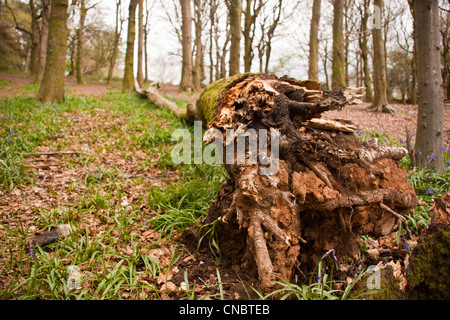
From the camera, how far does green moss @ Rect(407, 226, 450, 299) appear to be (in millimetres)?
1652

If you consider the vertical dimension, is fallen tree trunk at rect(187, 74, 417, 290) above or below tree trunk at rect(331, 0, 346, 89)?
below

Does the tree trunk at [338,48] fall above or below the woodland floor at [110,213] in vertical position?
above

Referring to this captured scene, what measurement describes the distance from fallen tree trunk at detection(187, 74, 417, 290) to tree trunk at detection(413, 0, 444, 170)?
2.22 meters

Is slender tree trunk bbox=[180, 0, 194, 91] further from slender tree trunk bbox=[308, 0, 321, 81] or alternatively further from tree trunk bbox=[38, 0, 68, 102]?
tree trunk bbox=[38, 0, 68, 102]

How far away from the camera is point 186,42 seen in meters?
12.9

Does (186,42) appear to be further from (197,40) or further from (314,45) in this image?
(197,40)

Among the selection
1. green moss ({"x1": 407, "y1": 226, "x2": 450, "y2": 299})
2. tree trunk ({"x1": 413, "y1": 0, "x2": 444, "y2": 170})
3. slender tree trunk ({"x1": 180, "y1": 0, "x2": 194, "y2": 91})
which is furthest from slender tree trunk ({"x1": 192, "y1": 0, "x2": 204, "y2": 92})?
green moss ({"x1": 407, "y1": 226, "x2": 450, "y2": 299})

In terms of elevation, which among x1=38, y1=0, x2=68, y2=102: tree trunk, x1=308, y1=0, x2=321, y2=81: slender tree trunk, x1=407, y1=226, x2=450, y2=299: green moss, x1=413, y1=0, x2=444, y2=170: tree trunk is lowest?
x1=407, y1=226, x2=450, y2=299: green moss

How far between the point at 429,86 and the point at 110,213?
5.09 metres

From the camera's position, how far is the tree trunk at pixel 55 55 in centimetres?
718

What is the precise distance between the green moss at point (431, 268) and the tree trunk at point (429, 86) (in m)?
2.75

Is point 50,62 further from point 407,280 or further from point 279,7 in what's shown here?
point 279,7

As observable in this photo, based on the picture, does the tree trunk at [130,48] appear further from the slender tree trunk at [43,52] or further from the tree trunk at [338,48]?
the tree trunk at [338,48]

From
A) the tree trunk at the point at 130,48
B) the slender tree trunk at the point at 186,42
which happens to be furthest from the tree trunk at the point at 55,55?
the slender tree trunk at the point at 186,42
